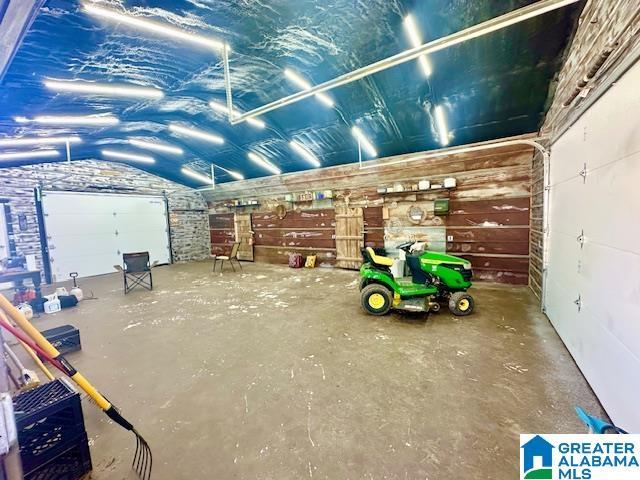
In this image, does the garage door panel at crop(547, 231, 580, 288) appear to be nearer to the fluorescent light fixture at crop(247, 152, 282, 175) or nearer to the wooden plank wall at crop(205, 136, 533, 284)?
the wooden plank wall at crop(205, 136, 533, 284)

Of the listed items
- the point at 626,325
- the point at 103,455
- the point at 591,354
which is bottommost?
the point at 103,455

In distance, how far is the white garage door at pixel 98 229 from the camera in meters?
6.82

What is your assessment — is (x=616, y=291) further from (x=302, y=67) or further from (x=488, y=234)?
(x=302, y=67)

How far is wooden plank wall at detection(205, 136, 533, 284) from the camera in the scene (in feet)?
15.9

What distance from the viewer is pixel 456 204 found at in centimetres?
536

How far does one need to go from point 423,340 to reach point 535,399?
107 cm

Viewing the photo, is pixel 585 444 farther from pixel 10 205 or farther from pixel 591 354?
pixel 10 205

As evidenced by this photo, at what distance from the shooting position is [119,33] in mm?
2488

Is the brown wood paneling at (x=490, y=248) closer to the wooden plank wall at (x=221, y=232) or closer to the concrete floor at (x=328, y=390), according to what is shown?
the concrete floor at (x=328, y=390)

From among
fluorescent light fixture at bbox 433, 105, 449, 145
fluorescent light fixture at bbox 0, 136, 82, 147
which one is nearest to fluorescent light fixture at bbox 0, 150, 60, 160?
fluorescent light fixture at bbox 0, 136, 82, 147

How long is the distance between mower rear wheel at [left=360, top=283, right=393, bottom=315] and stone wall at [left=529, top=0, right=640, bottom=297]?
275 centimetres

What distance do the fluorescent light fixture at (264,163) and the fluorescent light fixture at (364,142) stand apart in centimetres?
265

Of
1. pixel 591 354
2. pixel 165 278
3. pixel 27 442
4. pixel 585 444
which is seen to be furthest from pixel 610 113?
pixel 165 278

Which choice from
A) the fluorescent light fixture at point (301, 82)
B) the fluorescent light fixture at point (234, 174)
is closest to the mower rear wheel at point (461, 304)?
the fluorescent light fixture at point (301, 82)
